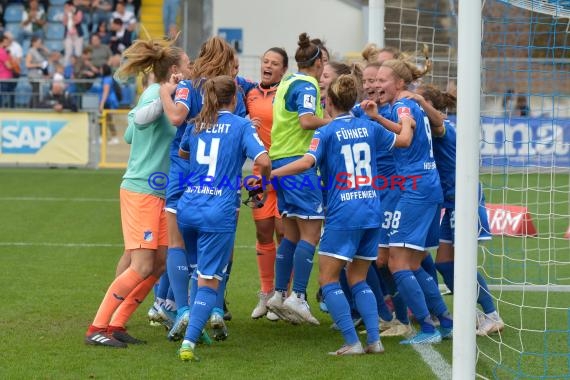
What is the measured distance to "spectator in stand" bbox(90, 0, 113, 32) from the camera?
25.6m

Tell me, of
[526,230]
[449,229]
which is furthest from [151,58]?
[526,230]

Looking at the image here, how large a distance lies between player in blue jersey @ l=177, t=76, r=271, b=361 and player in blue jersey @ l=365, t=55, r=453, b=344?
47.9 inches

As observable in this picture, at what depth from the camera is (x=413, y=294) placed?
7309 millimetres

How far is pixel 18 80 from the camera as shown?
20719 millimetres

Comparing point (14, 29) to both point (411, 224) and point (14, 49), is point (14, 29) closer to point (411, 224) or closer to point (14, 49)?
point (14, 49)

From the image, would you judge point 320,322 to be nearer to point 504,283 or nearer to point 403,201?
point 403,201

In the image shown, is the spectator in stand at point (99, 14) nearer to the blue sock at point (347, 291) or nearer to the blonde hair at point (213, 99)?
the blue sock at point (347, 291)

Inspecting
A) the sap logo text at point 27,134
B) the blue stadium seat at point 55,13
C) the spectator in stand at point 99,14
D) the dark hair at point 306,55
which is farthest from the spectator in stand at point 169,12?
the dark hair at point 306,55

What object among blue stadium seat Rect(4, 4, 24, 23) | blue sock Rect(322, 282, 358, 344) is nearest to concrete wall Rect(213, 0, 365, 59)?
blue stadium seat Rect(4, 4, 24, 23)

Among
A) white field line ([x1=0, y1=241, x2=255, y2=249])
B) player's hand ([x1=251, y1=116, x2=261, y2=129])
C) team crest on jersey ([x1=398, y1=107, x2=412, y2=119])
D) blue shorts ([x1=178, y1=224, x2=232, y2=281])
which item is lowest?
white field line ([x1=0, y1=241, x2=255, y2=249])

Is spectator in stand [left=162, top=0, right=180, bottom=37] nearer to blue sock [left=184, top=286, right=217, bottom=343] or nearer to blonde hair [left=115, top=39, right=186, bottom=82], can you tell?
blonde hair [left=115, top=39, right=186, bottom=82]

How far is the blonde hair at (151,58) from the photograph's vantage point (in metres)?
7.28

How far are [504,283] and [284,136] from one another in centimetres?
319

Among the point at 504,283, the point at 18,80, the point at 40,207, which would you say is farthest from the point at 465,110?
the point at 18,80
